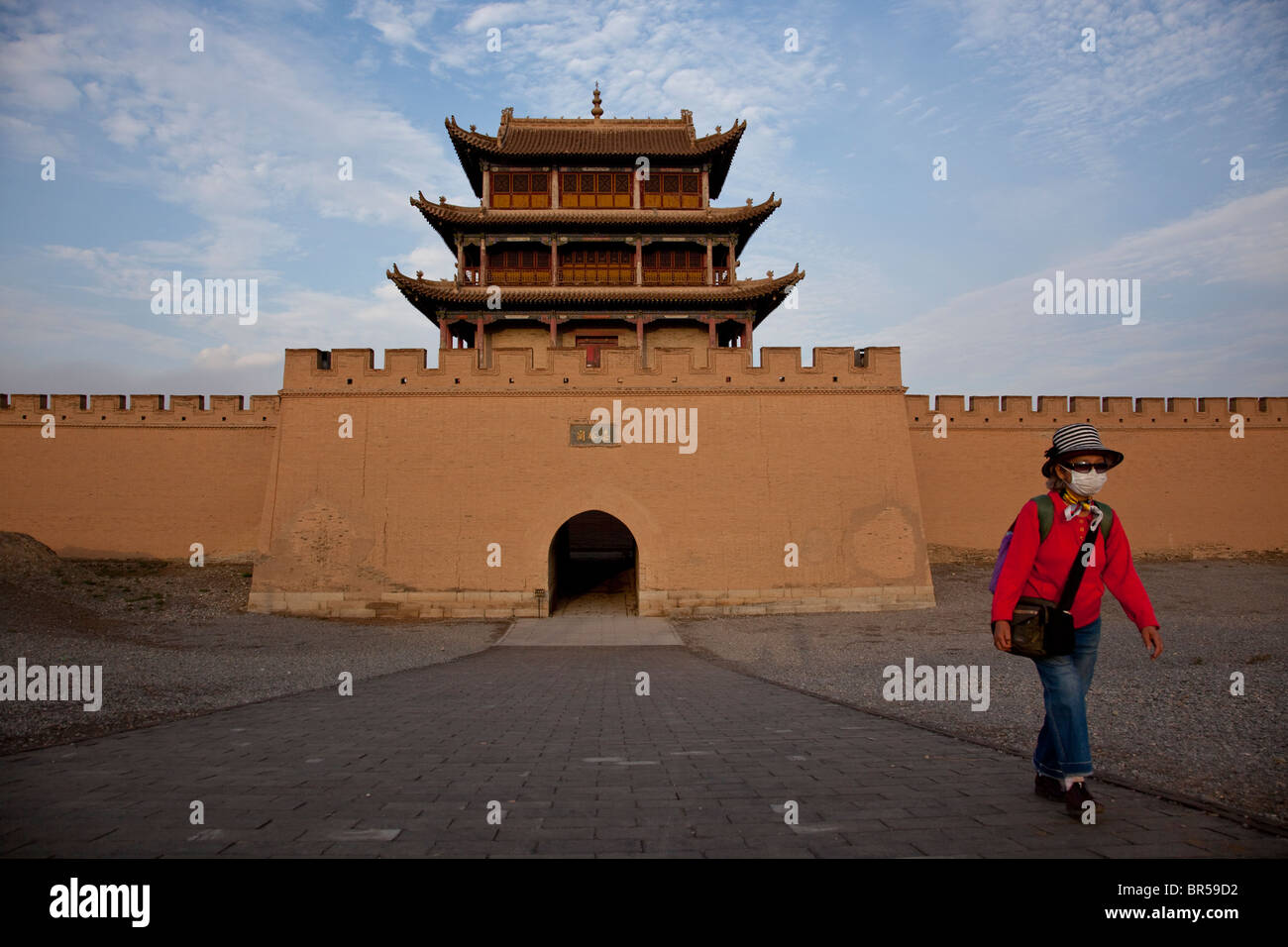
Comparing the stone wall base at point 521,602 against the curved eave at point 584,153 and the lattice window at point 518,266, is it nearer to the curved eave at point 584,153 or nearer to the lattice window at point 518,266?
the lattice window at point 518,266

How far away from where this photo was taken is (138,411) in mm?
20094

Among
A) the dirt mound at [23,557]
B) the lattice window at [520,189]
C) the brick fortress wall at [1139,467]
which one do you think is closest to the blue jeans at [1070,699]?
the dirt mound at [23,557]

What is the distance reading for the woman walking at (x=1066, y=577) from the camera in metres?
3.35

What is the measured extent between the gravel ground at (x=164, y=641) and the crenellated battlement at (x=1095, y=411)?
14.2 m

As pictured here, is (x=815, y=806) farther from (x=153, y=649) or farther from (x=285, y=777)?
(x=153, y=649)

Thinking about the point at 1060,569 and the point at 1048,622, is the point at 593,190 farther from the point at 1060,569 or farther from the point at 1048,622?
the point at 1048,622

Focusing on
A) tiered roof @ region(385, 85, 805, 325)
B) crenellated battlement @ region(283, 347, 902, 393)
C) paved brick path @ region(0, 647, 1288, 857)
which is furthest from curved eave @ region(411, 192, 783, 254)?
paved brick path @ region(0, 647, 1288, 857)

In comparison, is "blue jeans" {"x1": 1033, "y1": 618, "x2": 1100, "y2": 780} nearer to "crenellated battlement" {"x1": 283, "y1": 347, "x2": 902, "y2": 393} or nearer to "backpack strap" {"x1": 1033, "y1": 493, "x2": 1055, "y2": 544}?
"backpack strap" {"x1": 1033, "y1": 493, "x2": 1055, "y2": 544}

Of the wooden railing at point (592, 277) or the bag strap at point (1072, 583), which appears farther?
the wooden railing at point (592, 277)

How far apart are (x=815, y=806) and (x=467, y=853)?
5.65ft

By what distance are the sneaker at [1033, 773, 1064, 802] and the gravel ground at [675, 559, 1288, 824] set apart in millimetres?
679
